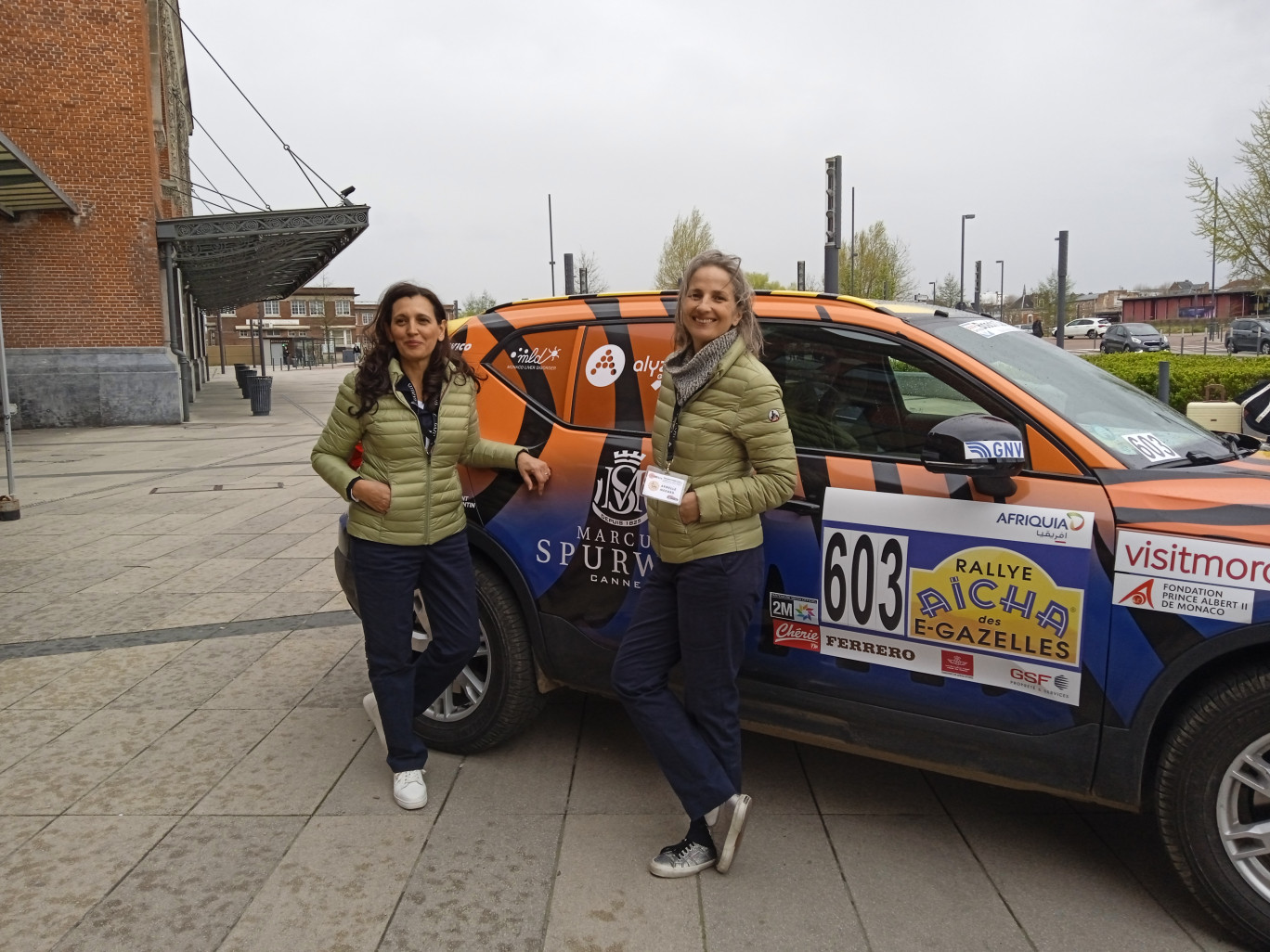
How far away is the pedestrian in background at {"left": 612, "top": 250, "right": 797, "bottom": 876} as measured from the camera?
286 centimetres

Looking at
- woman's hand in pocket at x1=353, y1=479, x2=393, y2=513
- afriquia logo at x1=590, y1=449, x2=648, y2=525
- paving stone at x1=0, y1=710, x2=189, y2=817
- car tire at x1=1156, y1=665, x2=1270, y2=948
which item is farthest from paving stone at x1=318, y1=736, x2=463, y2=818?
car tire at x1=1156, y1=665, x2=1270, y2=948

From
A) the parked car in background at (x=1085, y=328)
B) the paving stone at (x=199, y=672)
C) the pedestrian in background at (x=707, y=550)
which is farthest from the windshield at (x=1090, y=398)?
the parked car in background at (x=1085, y=328)

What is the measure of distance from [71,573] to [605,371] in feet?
17.4

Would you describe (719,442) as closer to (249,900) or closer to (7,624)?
(249,900)

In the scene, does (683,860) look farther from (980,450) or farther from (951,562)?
(980,450)

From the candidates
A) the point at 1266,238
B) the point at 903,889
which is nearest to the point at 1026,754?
the point at 903,889

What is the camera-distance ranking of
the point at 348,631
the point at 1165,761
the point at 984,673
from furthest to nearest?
the point at 348,631
the point at 984,673
the point at 1165,761

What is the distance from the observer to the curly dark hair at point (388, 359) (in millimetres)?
3338

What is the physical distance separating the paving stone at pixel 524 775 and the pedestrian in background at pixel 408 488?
20 centimetres

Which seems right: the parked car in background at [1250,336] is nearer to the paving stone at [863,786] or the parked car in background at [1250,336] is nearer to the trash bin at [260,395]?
the trash bin at [260,395]

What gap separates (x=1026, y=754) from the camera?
2.84 metres

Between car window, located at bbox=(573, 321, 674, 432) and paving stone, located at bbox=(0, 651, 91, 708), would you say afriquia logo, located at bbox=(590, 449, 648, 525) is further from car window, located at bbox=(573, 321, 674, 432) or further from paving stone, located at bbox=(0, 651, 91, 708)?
paving stone, located at bbox=(0, 651, 91, 708)

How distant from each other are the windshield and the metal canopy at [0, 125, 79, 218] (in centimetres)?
1349

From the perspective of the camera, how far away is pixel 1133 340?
41.2 metres
